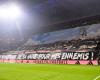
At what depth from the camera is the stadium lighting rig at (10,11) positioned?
172ft

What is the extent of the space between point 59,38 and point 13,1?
1668 cm

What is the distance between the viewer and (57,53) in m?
33.6

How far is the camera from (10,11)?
55.8m

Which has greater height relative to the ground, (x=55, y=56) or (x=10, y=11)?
(x=10, y=11)

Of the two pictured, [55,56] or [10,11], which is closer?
[55,56]

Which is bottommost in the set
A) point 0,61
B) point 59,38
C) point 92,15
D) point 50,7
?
point 0,61

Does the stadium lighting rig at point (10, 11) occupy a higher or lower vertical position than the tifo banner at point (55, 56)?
higher

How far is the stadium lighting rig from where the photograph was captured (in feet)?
172

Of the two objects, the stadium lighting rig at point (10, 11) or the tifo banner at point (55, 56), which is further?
the stadium lighting rig at point (10, 11)

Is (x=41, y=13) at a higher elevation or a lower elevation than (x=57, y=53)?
higher

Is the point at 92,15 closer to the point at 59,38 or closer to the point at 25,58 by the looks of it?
the point at 59,38

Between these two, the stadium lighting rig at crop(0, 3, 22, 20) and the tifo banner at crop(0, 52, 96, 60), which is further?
the stadium lighting rig at crop(0, 3, 22, 20)

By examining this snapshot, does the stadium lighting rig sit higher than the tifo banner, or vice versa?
the stadium lighting rig

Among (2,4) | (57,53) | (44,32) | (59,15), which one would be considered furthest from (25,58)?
(2,4)
